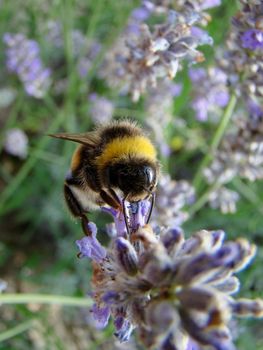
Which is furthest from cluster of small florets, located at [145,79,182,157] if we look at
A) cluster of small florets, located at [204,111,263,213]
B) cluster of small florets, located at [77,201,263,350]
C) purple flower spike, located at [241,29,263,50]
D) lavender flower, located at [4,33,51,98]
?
cluster of small florets, located at [77,201,263,350]

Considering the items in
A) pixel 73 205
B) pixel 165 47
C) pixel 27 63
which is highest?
pixel 165 47

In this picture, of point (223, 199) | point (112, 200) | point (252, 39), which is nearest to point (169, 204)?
point (223, 199)

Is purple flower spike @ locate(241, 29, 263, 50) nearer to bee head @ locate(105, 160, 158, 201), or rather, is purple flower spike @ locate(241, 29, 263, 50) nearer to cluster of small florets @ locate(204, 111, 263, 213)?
cluster of small florets @ locate(204, 111, 263, 213)

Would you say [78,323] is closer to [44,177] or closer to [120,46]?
[44,177]

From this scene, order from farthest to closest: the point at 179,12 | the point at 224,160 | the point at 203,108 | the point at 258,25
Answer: the point at 203,108 → the point at 224,160 → the point at 179,12 → the point at 258,25

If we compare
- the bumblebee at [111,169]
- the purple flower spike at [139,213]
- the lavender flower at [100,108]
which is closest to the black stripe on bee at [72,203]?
the bumblebee at [111,169]

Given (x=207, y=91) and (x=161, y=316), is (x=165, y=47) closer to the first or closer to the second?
(x=207, y=91)

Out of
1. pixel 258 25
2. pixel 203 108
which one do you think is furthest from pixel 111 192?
pixel 203 108
